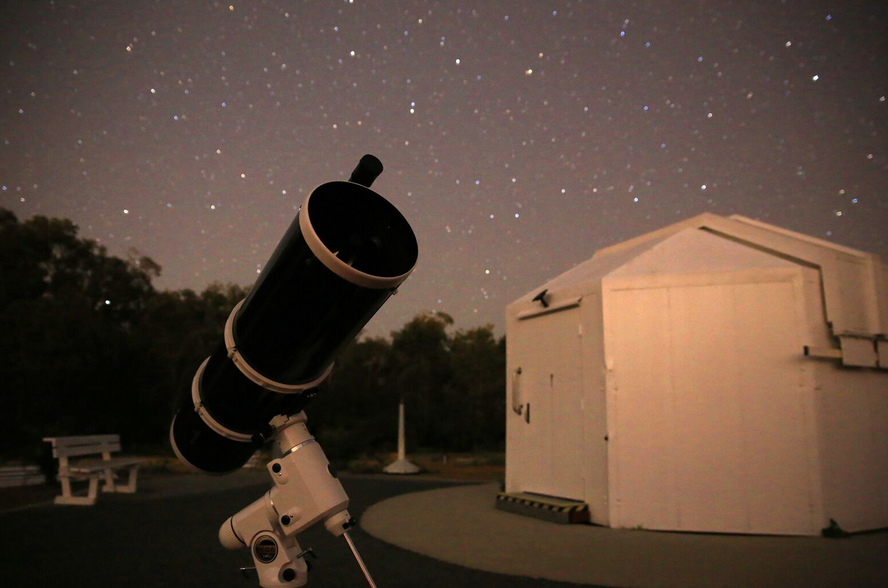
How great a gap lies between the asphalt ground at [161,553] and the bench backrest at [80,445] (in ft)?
2.23

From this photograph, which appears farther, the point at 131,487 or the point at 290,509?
the point at 131,487

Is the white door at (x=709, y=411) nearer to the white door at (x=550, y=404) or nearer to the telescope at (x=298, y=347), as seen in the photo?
the white door at (x=550, y=404)

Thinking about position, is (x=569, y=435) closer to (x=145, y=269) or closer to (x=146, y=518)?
(x=146, y=518)

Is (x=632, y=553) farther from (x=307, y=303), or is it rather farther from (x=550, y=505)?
(x=307, y=303)

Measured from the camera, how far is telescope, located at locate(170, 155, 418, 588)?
1993mm

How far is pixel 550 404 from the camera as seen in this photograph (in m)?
7.90

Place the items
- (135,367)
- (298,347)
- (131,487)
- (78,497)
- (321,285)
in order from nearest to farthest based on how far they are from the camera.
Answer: (321,285) < (298,347) < (78,497) < (131,487) < (135,367)

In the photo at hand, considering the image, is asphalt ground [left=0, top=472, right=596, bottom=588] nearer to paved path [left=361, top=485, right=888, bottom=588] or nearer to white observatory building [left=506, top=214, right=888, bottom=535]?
paved path [left=361, top=485, right=888, bottom=588]

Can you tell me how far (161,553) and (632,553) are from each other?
13.2 feet

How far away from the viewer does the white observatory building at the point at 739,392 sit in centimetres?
622

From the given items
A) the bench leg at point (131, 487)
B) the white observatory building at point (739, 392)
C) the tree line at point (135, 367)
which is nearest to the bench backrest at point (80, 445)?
the bench leg at point (131, 487)

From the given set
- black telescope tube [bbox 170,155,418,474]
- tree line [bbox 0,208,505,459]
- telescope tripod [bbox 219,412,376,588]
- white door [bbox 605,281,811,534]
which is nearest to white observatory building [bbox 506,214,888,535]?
white door [bbox 605,281,811,534]

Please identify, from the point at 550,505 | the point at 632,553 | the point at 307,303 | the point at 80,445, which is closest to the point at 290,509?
the point at 307,303

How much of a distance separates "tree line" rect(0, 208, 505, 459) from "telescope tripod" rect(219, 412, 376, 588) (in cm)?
1305
